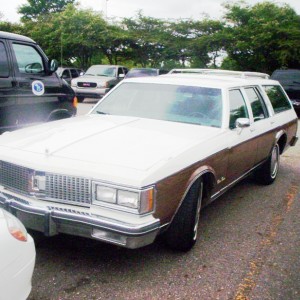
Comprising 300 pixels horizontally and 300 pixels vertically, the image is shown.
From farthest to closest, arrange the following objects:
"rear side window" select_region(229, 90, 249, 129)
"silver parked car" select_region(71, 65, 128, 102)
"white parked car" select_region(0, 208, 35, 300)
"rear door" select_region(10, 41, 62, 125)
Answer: "silver parked car" select_region(71, 65, 128, 102) < "rear door" select_region(10, 41, 62, 125) < "rear side window" select_region(229, 90, 249, 129) < "white parked car" select_region(0, 208, 35, 300)

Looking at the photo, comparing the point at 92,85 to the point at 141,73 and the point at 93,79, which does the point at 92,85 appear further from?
the point at 141,73

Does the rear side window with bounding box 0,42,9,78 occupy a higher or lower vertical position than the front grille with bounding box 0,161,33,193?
higher

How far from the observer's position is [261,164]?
551cm

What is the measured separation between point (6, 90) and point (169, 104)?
7.53 ft

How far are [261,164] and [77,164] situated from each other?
10.5 ft

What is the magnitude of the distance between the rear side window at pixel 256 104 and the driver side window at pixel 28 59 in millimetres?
3070

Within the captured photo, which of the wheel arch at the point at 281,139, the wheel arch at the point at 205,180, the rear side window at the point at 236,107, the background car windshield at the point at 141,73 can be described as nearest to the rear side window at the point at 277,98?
the wheel arch at the point at 281,139

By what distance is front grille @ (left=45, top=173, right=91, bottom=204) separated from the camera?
3021 millimetres

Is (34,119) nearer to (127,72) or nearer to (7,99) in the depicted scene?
(7,99)

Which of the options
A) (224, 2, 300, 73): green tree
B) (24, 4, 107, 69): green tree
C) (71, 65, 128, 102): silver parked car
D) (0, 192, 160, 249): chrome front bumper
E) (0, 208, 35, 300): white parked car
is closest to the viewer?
(0, 208, 35, 300): white parked car

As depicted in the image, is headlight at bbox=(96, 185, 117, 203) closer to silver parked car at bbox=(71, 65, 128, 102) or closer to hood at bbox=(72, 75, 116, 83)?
silver parked car at bbox=(71, 65, 128, 102)

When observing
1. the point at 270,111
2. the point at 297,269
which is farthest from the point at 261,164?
the point at 297,269

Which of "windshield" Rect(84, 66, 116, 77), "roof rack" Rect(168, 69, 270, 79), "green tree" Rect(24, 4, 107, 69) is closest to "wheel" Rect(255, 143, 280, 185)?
"roof rack" Rect(168, 69, 270, 79)

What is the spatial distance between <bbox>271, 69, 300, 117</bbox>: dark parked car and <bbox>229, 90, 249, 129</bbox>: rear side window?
1092cm
